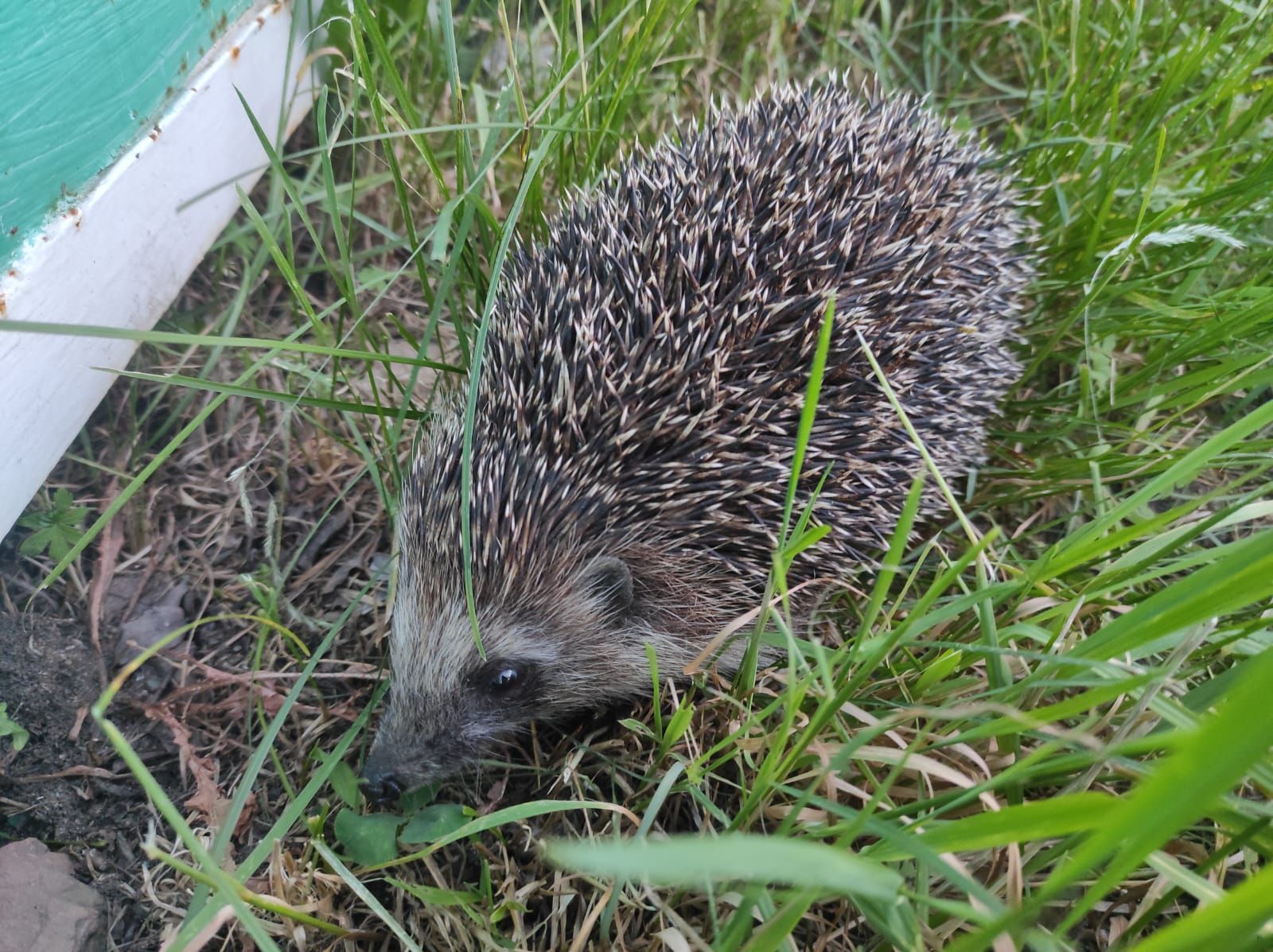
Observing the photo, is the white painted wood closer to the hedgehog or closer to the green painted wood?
the green painted wood

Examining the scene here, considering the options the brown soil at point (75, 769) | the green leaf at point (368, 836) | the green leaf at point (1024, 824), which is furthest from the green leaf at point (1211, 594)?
the brown soil at point (75, 769)

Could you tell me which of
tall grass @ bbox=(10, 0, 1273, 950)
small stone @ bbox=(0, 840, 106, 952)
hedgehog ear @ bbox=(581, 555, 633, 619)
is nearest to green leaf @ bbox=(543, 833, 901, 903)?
tall grass @ bbox=(10, 0, 1273, 950)

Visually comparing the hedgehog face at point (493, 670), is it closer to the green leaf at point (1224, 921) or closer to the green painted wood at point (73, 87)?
the green painted wood at point (73, 87)

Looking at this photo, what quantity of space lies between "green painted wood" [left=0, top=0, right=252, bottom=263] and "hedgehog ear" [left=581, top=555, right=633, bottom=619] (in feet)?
5.39

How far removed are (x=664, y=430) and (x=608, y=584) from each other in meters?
0.46

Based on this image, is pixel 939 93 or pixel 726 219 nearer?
pixel 726 219

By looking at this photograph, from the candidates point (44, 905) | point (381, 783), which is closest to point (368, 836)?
point (381, 783)

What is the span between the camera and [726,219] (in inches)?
96.7

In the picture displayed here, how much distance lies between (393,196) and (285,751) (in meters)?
2.26

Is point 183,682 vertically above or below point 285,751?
above

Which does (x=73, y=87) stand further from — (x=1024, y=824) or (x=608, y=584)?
(x=1024, y=824)

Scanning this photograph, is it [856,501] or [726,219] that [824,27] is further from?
[856,501]

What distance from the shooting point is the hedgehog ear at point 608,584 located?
2328 mm

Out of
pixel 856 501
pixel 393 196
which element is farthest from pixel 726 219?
pixel 393 196
